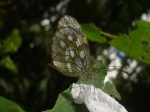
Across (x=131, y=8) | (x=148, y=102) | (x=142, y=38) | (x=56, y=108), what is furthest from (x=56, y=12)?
(x=56, y=108)

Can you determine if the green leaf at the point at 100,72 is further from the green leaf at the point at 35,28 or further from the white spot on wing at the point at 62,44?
the green leaf at the point at 35,28

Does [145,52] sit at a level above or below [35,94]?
above

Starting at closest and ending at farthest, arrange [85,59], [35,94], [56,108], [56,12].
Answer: [56,108], [85,59], [35,94], [56,12]

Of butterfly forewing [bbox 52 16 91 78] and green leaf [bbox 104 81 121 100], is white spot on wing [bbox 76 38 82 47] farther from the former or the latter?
green leaf [bbox 104 81 121 100]

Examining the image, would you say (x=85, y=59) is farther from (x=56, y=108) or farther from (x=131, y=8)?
(x=131, y=8)

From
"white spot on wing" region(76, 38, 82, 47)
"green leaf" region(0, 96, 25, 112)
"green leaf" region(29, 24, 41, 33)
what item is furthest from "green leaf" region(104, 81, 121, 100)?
"green leaf" region(29, 24, 41, 33)

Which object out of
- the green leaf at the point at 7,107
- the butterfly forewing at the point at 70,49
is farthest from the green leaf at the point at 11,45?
the butterfly forewing at the point at 70,49

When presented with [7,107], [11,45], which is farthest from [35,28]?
[7,107]
